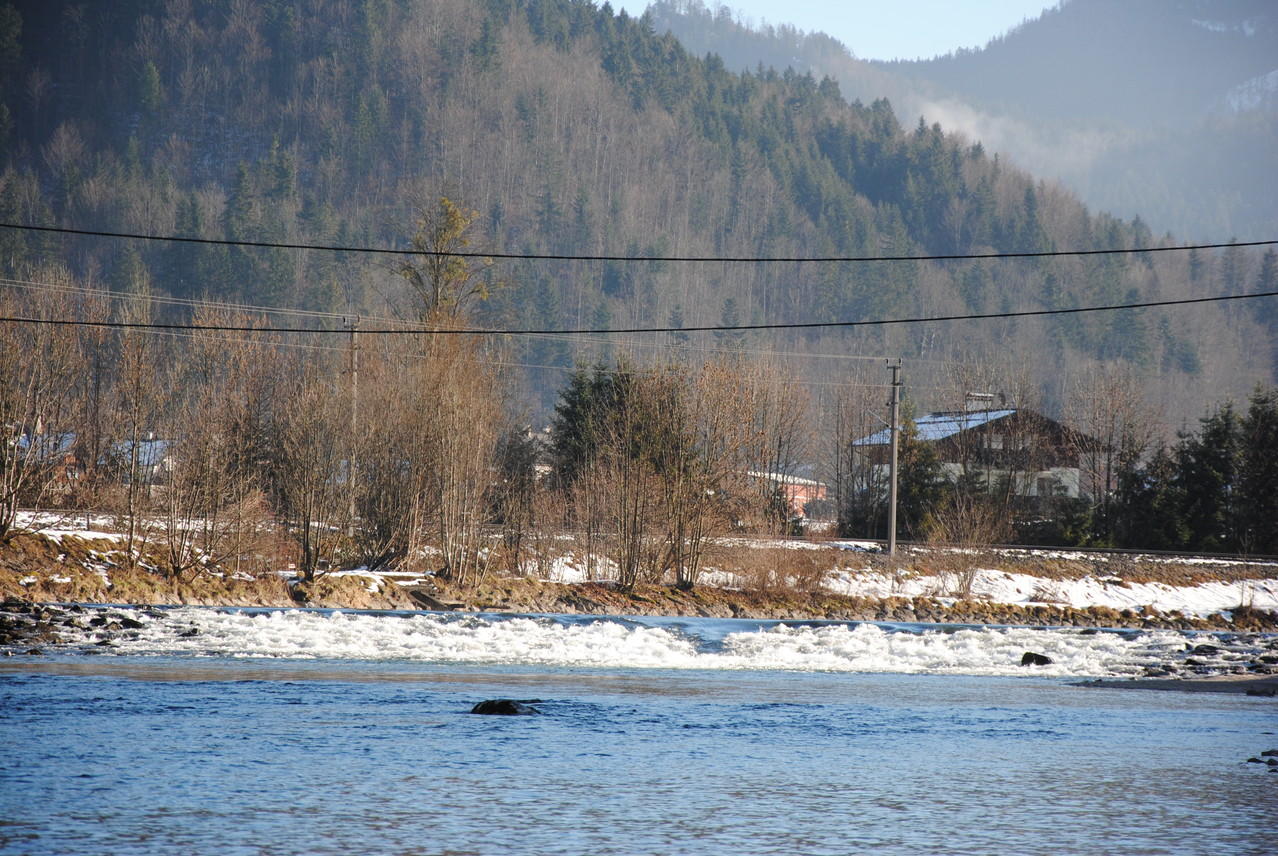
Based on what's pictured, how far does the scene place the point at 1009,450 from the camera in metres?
62.3

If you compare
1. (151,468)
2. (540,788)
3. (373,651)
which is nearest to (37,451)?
(151,468)

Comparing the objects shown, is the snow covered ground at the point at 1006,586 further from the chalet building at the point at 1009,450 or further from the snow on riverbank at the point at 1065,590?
the chalet building at the point at 1009,450

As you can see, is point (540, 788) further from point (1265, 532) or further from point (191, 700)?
point (1265, 532)

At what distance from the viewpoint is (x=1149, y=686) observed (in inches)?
886

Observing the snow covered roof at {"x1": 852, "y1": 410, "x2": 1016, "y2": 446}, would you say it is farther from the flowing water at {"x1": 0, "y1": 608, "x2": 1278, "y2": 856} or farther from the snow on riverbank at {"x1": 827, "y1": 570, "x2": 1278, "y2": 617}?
the flowing water at {"x1": 0, "y1": 608, "x2": 1278, "y2": 856}

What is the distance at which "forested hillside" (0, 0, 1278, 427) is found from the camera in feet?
405

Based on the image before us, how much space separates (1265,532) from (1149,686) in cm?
3245

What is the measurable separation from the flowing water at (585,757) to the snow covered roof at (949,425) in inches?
1693

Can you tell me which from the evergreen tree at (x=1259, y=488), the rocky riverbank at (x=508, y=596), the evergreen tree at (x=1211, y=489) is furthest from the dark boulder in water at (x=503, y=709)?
the evergreen tree at (x=1211, y=489)

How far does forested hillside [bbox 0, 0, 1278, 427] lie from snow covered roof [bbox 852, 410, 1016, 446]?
133 feet

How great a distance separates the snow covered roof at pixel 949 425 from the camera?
65.6 meters

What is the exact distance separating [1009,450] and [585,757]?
176 ft

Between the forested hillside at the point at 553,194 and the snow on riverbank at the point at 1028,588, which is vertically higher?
the forested hillside at the point at 553,194

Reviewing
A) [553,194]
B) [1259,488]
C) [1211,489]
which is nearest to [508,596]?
[1211,489]
